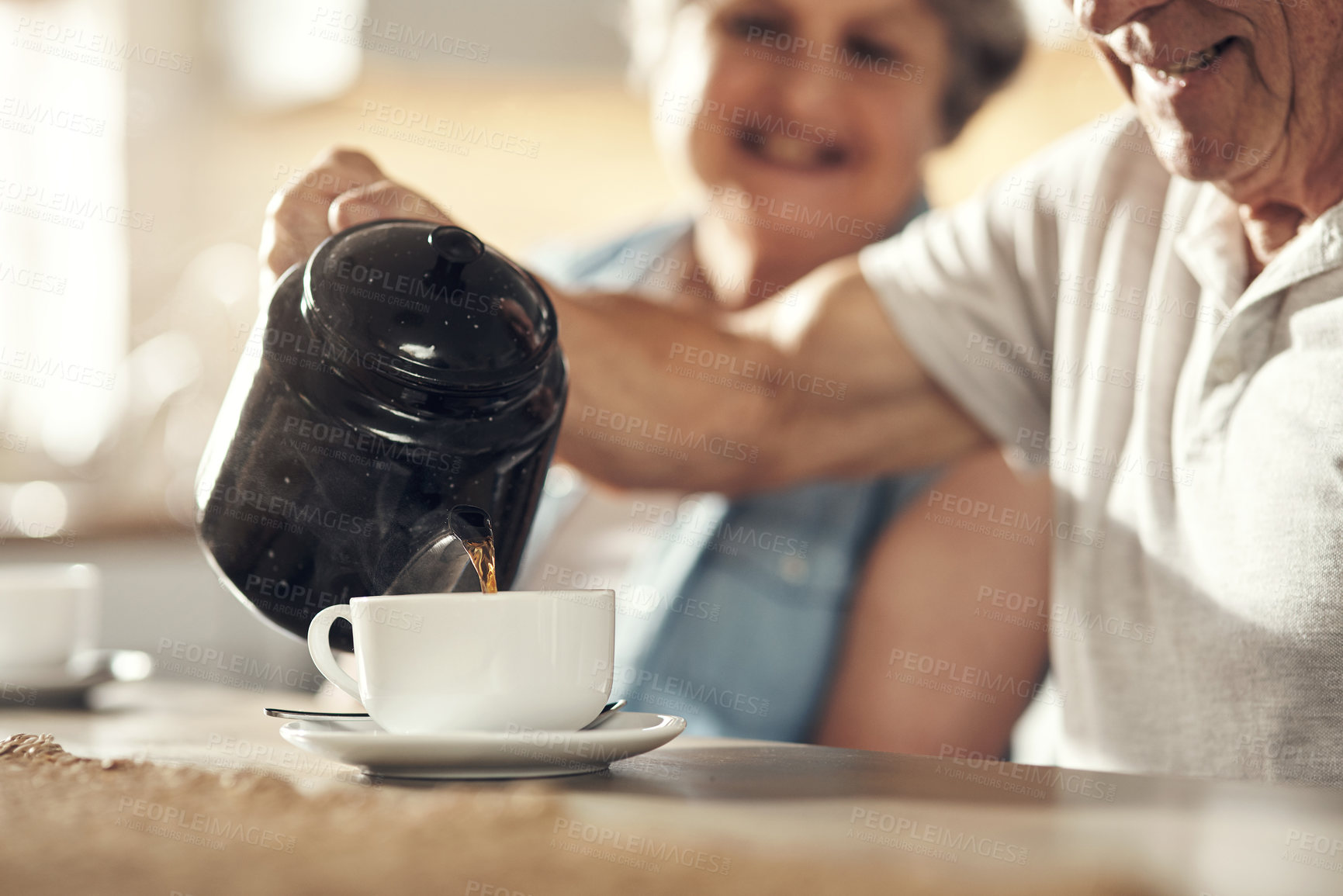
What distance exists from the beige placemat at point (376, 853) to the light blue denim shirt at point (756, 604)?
0.88 meters

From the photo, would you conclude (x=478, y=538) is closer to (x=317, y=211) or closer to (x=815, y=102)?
(x=317, y=211)

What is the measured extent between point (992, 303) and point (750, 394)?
0.78ft

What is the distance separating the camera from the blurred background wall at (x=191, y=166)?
2.79m

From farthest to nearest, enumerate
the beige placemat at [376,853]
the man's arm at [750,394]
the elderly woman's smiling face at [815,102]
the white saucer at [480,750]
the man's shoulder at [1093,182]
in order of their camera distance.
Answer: the elderly woman's smiling face at [815,102], the man's arm at [750,394], the man's shoulder at [1093,182], the white saucer at [480,750], the beige placemat at [376,853]

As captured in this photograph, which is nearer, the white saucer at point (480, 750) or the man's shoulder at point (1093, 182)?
the white saucer at point (480, 750)

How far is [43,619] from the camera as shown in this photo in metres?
0.88

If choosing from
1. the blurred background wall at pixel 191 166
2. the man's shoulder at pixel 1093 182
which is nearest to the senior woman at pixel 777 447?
the man's shoulder at pixel 1093 182

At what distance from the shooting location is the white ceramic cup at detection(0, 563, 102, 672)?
2.83ft

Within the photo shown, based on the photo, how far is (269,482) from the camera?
58cm

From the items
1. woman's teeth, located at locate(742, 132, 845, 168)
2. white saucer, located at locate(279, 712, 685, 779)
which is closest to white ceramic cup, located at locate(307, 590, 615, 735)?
white saucer, located at locate(279, 712, 685, 779)

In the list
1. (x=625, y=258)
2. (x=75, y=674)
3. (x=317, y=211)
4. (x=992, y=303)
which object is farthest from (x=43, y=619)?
(x=625, y=258)

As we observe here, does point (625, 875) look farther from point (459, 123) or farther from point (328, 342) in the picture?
point (459, 123)

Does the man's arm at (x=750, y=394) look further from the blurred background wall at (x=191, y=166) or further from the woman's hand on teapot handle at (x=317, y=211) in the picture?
the blurred background wall at (x=191, y=166)

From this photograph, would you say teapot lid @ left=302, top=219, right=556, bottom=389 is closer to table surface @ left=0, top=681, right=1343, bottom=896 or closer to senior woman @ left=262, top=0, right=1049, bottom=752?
table surface @ left=0, top=681, right=1343, bottom=896
